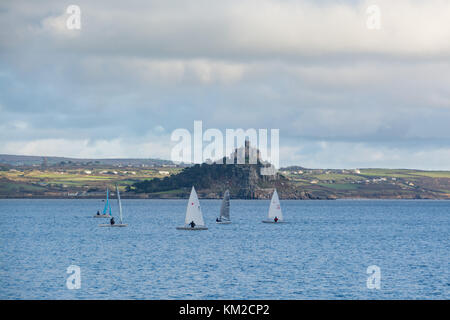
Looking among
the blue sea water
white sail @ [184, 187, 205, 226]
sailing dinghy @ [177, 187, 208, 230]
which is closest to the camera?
the blue sea water

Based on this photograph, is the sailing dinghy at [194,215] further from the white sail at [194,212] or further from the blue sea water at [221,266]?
the blue sea water at [221,266]

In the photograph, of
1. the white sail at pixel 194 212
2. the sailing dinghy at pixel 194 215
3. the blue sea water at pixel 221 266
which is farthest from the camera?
the sailing dinghy at pixel 194 215

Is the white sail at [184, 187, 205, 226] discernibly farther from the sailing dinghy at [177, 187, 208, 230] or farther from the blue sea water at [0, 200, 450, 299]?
the blue sea water at [0, 200, 450, 299]

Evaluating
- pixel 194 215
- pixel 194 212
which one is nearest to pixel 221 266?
pixel 194 212

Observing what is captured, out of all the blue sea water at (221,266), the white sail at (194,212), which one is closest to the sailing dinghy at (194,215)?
the white sail at (194,212)

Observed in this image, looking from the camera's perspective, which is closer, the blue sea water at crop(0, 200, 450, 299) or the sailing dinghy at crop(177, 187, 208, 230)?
the blue sea water at crop(0, 200, 450, 299)

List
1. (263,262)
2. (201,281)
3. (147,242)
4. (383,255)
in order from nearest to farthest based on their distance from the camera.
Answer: (201,281) → (263,262) → (383,255) → (147,242)

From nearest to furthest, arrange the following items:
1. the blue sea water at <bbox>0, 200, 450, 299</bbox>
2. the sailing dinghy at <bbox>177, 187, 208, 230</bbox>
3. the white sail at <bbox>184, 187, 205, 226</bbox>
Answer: the blue sea water at <bbox>0, 200, 450, 299</bbox>, the white sail at <bbox>184, 187, 205, 226</bbox>, the sailing dinghy at <bbox>177, 187, 208, 230</bbox>

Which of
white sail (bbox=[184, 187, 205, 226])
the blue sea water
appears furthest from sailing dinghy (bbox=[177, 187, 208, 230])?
the blue sea water

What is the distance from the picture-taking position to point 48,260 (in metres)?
77.7

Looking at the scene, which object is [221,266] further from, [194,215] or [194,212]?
[194,215]
